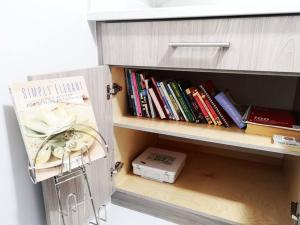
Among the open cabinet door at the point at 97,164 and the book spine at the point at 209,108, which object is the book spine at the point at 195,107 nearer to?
the book spine at the point at 209,108

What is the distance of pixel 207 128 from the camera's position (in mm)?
916

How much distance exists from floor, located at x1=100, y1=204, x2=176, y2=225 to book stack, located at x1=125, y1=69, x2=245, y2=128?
407 millimetres

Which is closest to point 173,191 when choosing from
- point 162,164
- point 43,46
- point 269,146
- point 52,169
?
point 162,164

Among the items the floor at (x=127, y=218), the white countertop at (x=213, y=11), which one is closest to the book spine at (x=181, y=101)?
the white countertop at (x=213, y=11)

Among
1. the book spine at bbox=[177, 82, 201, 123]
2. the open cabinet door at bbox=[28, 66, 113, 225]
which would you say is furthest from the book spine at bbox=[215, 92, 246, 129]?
the open cabinet door at bbox=[28, 66, 113, 225]

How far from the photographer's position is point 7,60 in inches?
24.1

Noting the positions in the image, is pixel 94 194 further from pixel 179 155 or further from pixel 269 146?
pixel 269 146

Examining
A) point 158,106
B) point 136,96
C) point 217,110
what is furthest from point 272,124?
point 136,96

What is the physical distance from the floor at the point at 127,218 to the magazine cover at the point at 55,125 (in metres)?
0.36

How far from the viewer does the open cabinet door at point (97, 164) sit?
703 millimetres

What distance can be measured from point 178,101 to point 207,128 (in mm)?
170

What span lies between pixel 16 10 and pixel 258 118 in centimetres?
88

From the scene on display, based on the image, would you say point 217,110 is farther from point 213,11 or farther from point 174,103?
point 213,11

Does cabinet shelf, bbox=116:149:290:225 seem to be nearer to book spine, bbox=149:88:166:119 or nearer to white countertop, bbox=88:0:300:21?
book spine, bbox=149:88:166:119
